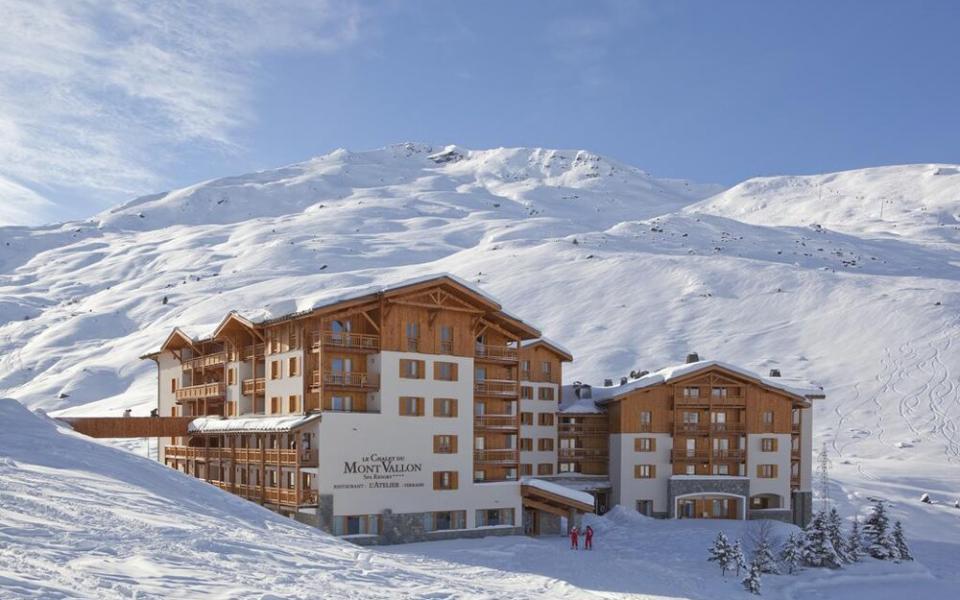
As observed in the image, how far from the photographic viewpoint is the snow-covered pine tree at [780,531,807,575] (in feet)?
144

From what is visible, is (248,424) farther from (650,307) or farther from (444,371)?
(650,307)

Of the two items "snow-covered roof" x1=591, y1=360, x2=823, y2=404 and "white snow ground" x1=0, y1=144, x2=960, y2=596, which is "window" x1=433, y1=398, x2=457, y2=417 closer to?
"white snow ground" x1=0, y1=144, x2=960, y2=596

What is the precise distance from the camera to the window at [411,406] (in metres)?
49.7

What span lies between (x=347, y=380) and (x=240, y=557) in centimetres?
2531

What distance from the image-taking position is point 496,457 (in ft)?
180

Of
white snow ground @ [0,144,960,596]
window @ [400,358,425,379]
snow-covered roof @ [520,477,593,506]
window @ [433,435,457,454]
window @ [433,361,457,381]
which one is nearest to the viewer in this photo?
window @ [400,358,425,379]

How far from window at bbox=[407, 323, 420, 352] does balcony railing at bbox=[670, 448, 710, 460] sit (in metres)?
20.8

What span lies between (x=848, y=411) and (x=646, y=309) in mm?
37232

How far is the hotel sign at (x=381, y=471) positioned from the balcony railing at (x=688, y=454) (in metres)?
19.7

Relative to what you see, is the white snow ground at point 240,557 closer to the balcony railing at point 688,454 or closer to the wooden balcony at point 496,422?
the wooden balcony at point 496,422

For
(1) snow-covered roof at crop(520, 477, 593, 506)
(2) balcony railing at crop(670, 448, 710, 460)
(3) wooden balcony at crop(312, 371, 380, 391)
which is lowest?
(1) snow-covered roof at crop(520, 477, 593, 506)

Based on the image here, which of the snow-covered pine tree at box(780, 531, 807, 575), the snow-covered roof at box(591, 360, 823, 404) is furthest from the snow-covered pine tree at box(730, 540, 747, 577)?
the snow-covered roof at box(591, 360, 823, 404)

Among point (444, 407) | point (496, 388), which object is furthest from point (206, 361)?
point (496, 388)

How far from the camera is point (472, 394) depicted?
52.8 m
